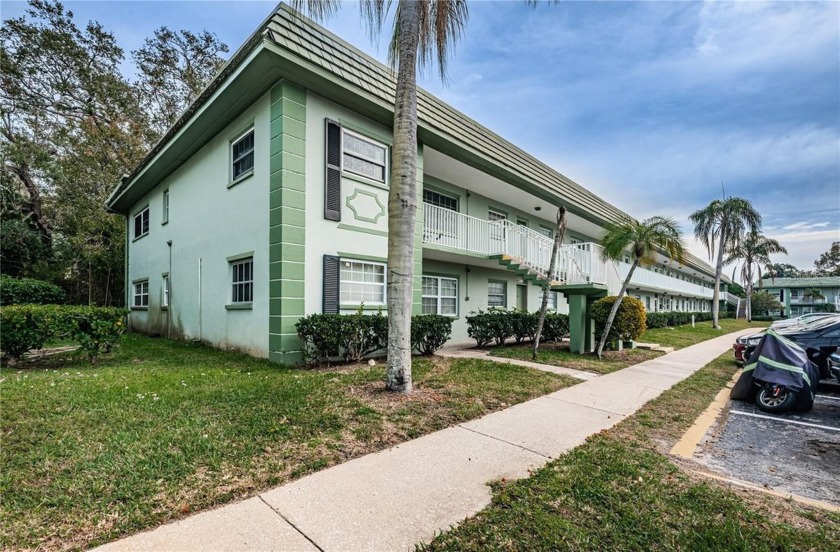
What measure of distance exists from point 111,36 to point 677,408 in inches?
1189

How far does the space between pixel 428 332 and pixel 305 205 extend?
164 inches

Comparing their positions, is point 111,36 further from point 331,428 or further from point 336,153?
Answer: point 331,428

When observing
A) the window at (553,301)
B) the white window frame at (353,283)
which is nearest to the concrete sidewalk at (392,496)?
the white window frame at (353,283)

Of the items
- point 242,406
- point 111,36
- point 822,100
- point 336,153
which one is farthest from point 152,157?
point 822,100

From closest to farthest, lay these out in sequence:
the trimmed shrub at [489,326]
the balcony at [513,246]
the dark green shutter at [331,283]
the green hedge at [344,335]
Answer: the green hedge at [344,335] → the dark green shutter at [331,283] → the balcony at [513,246] → the trimmed shrub at [489,326]

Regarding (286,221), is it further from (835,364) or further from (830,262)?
(830,262)

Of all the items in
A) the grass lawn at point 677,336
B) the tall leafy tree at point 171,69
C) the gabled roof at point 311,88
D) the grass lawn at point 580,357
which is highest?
the tall leafy tree at point 171,69

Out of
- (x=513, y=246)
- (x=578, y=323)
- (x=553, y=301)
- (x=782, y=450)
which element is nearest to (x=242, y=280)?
(x=513, y=246)

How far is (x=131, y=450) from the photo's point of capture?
11.2ft

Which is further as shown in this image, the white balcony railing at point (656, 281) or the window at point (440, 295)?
the white balcony railing at point (656, 281)

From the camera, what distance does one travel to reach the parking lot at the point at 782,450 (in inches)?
137

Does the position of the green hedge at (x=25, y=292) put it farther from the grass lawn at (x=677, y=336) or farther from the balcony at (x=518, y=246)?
the grass lawn at (x=677, y=336)

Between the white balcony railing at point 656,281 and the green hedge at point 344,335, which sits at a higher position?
the white balcony railing at point 656,281

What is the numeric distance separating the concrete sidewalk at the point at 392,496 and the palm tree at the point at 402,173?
1506 millimetres
